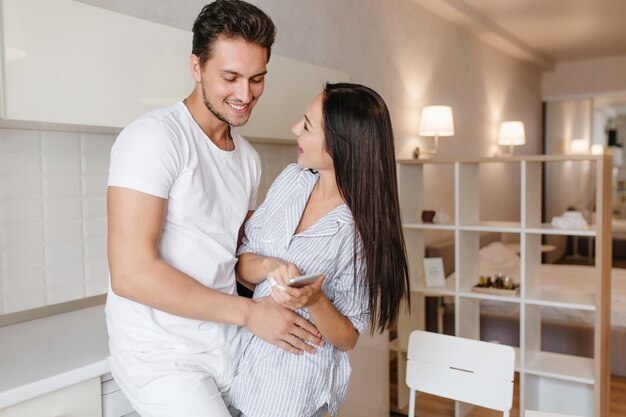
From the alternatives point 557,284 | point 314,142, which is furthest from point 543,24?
point 314,142

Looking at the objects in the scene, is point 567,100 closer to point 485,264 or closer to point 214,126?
point 485,264

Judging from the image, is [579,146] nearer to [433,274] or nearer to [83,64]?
[433,274]

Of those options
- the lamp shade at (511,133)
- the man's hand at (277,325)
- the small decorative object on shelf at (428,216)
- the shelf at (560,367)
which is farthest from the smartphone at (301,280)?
the lamp shade at (511,133)

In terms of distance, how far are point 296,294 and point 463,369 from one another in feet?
3.82

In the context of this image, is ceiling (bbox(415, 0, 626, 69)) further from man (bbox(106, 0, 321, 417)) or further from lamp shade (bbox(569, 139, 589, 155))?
man (bbox(106, 0, 321, 417))

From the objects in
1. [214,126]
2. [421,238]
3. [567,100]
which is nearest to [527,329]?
[421,238]

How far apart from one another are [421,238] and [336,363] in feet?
7.35

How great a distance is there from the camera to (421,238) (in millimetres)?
3650

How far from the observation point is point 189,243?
1.41 meters

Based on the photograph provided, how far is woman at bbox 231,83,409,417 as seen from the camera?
1.43 meters

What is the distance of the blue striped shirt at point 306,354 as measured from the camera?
143cm

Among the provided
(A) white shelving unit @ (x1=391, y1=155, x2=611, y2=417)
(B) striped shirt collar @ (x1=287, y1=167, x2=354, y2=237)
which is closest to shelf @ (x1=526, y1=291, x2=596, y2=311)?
(A) white shelving unit @ (x1=391, y1=155, x2=611, y2=417)

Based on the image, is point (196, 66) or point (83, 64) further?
point (83, 64)

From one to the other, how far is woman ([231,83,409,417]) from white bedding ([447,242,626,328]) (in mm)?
2113
